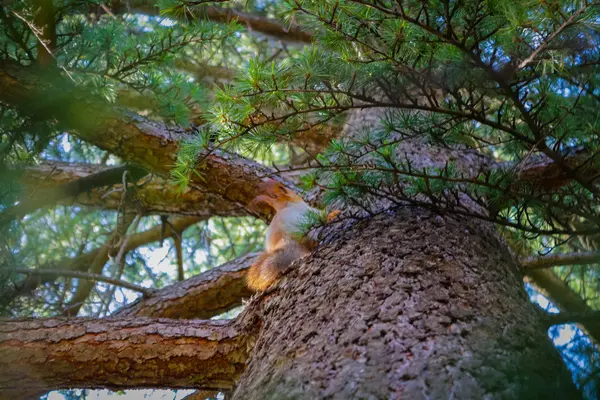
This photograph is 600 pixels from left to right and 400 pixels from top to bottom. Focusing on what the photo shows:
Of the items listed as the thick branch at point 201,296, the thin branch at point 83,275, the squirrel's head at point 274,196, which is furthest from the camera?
the thick branch at point 201,296

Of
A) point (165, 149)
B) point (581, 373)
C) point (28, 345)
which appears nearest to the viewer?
point (581, 373)

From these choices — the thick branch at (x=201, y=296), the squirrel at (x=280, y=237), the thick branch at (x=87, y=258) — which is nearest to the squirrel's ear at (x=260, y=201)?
the squirrel at (x=280, y=237)

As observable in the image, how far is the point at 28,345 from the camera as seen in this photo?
6.42 feet

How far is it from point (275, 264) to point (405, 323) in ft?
2.70

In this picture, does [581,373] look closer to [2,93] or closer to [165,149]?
[165,149]

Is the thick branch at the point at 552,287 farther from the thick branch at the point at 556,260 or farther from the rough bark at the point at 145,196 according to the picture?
the rough bark at the point at 145,196

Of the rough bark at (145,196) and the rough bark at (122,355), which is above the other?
the rough bark at (145,196)

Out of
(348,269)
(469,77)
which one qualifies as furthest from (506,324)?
(469,77)

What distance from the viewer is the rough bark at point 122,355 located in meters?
1.87

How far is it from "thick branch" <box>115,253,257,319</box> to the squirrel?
22.5 inches

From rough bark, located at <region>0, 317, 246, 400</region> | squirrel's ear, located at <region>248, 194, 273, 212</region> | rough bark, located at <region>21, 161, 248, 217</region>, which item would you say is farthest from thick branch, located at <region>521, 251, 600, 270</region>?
rough bark, located at <region>21, 161, 248, 217</region>

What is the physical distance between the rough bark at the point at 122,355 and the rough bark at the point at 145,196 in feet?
4.61

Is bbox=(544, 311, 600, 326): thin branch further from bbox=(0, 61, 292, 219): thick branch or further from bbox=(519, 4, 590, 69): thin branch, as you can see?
bbox=(0, 61, 292, 219): thick branch

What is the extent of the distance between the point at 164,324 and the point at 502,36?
4.71 ft
